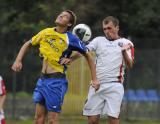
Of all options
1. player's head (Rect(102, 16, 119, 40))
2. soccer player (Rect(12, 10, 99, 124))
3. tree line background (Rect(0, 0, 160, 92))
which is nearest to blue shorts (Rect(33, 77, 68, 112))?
soccer player (Rect(12, 10, 99, 124))

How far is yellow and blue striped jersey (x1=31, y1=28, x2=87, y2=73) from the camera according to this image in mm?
11359

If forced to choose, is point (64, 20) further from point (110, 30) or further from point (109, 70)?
point (109, 70)

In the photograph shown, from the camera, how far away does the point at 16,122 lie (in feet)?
68.3

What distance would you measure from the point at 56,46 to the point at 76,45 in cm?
31

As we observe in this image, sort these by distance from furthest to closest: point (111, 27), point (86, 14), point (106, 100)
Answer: point (86, 14)
point (106, 100)
point (111, 27)

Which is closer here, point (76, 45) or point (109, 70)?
point (76, 45)

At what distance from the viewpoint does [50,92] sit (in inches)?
449

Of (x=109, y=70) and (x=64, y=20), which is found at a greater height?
(x=64, y=20)

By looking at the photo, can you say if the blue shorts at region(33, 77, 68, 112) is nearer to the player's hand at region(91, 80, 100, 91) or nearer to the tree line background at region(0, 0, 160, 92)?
the player's hand at region(91, 80, 100, 91)

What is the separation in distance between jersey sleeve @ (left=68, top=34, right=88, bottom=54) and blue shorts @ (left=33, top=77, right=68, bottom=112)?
51 centimetres

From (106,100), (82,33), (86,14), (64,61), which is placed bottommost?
(106,100)

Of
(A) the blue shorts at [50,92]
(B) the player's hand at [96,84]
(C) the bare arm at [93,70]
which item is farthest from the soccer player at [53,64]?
(B) the player's hand at [96,84]

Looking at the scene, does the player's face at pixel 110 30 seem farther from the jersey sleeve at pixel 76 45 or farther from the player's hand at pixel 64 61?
the player's hand at pixel 64 61

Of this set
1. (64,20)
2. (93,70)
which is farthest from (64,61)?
(64,20)
